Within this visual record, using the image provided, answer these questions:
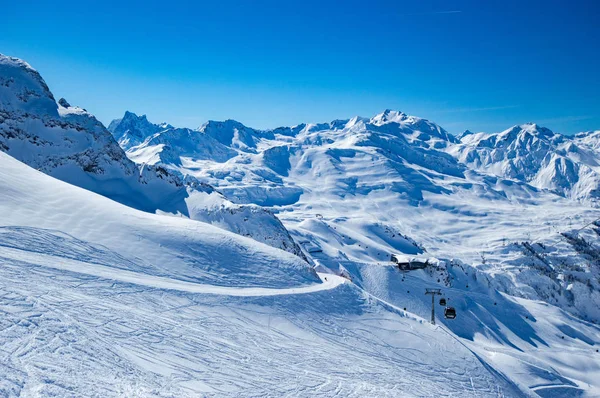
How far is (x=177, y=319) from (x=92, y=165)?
246ft

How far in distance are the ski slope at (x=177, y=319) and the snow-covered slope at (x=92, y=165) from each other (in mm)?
41013

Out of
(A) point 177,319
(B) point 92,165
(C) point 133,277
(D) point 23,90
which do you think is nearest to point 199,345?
(A) point 177,319

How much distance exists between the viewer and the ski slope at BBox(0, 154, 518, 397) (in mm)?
17631

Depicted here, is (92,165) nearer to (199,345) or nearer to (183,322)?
(183,322)

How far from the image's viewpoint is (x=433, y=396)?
26.7m

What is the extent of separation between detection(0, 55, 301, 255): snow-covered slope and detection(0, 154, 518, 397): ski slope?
41.0 meters

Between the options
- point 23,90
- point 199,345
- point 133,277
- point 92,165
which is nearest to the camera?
point 199,345

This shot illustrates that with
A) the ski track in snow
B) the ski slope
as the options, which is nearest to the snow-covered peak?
the ski slope

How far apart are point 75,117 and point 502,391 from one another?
120737mm

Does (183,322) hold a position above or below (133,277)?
below

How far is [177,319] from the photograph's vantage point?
85.0 feet

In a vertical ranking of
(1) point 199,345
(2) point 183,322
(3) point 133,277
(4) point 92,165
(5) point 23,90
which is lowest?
(1) point 199,345

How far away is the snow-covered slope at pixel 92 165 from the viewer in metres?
85.9

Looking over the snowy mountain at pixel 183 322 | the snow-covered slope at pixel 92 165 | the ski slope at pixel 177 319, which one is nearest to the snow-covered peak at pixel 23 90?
the snow-covered slope at pixel 92 165
